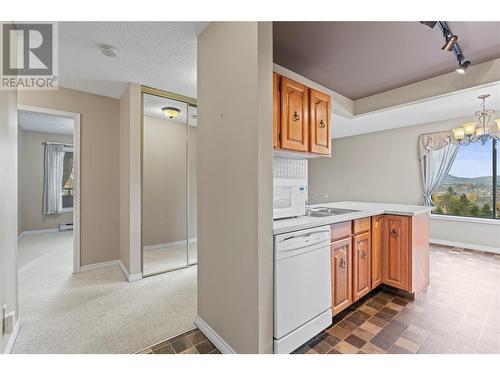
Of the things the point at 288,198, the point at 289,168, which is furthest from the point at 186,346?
the point at 289,168

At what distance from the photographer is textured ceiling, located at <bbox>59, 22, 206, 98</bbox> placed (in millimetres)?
1847

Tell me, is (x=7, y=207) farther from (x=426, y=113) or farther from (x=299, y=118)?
(x=426, y=113)

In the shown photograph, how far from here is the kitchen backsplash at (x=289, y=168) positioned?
7.60 ft

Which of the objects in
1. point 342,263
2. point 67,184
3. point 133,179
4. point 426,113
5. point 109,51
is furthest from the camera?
point 67,184

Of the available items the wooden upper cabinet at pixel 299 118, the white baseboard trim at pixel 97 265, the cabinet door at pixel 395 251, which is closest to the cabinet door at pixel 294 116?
the wooden upper cabinet at pixel 299 118

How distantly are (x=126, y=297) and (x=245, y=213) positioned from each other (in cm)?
187

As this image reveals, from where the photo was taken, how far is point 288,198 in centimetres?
186

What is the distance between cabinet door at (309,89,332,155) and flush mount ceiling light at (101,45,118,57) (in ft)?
6.19

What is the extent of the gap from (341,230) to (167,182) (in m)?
2.41

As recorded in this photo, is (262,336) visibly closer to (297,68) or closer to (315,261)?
(315,261)

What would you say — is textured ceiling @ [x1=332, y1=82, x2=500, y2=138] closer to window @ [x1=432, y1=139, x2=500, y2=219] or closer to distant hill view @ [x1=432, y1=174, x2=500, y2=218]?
window @ [x1=432, y1=139, x2=500, y2=219]

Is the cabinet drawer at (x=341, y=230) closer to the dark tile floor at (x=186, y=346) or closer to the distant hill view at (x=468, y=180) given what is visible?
the dark tile floor at (x=186, y=346)

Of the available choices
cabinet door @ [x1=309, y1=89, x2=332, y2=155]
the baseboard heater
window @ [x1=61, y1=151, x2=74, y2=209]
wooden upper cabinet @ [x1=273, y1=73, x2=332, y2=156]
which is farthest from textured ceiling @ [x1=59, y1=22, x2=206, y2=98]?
the baseboard heater
